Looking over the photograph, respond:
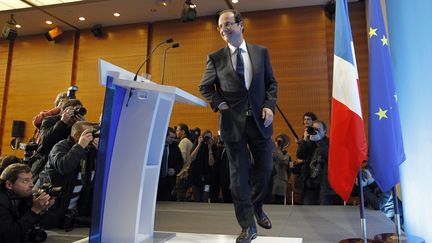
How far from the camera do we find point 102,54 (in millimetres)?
7668

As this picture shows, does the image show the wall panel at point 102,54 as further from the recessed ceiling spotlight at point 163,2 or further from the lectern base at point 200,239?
the lectern base at point 200,239

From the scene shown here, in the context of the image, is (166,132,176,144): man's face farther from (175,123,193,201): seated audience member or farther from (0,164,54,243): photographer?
(0,164,54,243): photographer

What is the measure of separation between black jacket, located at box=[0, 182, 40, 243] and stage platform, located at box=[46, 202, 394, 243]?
243 mm

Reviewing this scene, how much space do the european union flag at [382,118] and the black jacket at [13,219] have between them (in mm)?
2241

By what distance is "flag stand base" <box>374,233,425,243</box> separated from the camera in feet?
7.38

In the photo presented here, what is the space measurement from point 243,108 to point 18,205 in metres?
1.63

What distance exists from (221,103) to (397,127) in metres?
1.33

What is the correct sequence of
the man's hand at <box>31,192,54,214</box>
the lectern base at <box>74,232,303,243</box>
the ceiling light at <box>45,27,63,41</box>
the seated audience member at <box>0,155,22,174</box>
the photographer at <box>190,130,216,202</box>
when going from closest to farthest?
the lectern base at <box>74,232,303,243</box> < the man's hand at <box>31,192,54,214</box> < the seated audience member at <box>0,155,22,174</box> < the photographer at <box>190,130,216,202</box> < the ceiling light at <box>45,27,63,41</box>

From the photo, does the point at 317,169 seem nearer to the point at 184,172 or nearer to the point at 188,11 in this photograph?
the point at 184,172

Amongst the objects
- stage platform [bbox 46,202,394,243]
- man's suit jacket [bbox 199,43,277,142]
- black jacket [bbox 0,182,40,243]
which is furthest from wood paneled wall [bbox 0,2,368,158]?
black jacket [bbox 0,182,40,243]

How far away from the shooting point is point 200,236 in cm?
221

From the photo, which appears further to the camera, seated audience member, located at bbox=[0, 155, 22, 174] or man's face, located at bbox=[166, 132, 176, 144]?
man's face, located at bbox=[166, 132, 176, 144]

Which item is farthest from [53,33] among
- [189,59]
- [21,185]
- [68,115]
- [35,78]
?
[21,185]

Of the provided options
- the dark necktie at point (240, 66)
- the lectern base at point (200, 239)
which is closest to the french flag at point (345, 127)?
the lectern base at point (200, 239)
